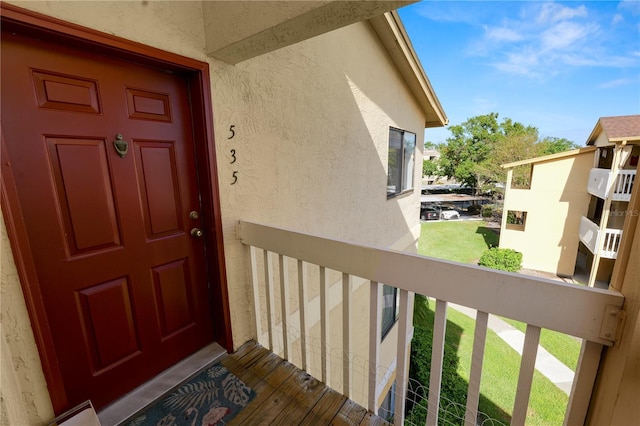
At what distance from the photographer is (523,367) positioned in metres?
0.93

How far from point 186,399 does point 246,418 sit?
0.42 m

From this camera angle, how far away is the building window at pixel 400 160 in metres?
4.53

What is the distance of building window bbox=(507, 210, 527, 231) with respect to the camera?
36.5ft

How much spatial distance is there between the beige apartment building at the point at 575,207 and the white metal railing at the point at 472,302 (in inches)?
255

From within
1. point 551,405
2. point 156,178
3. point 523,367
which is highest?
point 156,178

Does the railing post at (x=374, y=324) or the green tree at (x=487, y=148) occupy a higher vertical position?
the green tree at (x=487, y=148)

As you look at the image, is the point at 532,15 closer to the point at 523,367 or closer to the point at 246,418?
the point at 523,367

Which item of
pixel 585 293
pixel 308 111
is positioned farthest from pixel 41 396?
pixel 308 111

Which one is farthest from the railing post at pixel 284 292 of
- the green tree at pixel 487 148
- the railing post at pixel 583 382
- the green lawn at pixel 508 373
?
the green tree at pixel 487 148

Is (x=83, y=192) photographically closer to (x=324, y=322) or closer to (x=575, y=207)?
(x=324, y=322)

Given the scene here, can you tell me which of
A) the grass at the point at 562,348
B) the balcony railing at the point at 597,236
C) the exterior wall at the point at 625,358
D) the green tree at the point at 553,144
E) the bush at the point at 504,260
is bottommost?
the grass at the point at 562,348

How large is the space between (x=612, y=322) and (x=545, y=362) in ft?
23.4

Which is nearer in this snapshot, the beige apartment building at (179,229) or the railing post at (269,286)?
the beige apartment building at (179,229)

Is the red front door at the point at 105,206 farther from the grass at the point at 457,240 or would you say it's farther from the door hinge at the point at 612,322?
the grass at the point at 457,240
